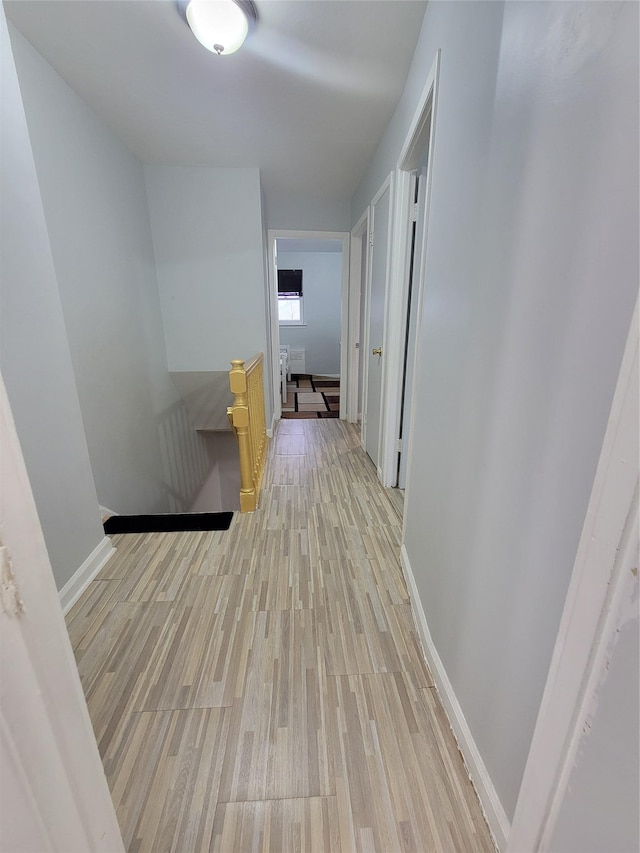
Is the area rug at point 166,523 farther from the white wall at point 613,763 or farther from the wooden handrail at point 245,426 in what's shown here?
the white wall at point 613,763

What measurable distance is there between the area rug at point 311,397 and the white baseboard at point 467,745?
346 centimetres

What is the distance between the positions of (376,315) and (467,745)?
2.55 metres

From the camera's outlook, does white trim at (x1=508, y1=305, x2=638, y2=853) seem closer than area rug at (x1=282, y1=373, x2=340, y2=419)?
Yes

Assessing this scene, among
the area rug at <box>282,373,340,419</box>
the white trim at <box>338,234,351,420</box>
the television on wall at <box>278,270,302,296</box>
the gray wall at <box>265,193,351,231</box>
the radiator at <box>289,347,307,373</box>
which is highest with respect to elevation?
the gray wall at <box>265,193,351,231</box>

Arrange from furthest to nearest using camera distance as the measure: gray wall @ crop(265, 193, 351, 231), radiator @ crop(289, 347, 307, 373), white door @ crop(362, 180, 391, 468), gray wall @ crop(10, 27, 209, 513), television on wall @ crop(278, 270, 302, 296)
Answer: radiator @ crop(289, 347, 307, 373) → television on wall @ crop(278, 270, 302, 296) → gray wall @ crop(265, 193, 351, 231) → white door @ crop(362, 180, 391, 468) → gray wall @ crop(10, 27, 209, 513)

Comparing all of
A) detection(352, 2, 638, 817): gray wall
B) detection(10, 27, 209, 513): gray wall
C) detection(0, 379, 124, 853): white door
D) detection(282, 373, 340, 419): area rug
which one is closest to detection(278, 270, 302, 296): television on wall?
detection(282, 373, 340, 419): area rug

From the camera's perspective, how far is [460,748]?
39.2 inches

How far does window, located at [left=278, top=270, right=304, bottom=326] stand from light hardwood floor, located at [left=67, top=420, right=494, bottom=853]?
586cm

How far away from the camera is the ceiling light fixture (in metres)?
1.38

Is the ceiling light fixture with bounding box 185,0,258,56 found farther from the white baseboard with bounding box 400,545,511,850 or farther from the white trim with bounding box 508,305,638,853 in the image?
the white baseboard with bounding box 400,545,511,850

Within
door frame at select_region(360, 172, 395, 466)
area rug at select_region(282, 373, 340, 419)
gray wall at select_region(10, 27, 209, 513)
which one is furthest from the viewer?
area rug at select_region(282, 373, 340, 419)

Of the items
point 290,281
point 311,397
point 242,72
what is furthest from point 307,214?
point 290,281

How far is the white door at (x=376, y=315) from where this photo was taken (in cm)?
238

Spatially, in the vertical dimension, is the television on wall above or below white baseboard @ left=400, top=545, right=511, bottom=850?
above
